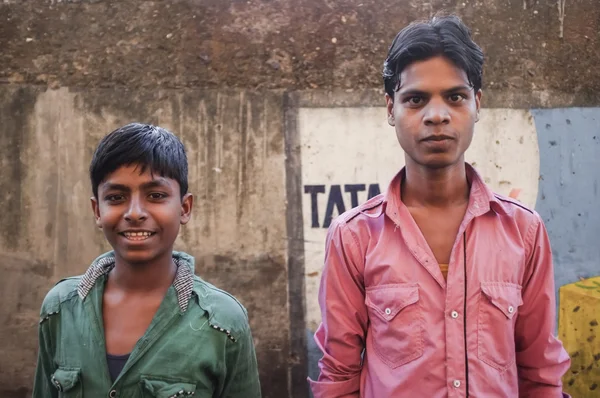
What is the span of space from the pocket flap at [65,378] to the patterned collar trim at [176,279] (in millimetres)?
235

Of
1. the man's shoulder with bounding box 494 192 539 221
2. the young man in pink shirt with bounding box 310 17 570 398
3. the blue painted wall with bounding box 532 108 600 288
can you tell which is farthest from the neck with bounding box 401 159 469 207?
the blue painted wall with bounding box 532 108 600 288

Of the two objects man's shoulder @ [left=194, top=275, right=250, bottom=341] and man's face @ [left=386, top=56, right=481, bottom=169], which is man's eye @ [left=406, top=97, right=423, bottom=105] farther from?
man's shoulder @ [left=194, top=275, right=250, bottom=341]

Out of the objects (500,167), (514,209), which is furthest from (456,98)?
(500,167)

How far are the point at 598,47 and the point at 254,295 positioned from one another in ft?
9.66

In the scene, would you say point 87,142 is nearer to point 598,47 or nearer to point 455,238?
point 455,238

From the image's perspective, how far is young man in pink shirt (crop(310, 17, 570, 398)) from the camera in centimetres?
156

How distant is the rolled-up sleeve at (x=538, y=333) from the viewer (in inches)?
64.3

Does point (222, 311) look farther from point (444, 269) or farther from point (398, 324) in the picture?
point (444, 269)

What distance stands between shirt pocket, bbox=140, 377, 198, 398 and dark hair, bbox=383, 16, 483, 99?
118 centimetres

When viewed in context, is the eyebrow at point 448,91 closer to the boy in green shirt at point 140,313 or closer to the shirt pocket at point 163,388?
the boy in green shirt at point 140,313

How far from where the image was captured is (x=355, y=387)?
1690mm

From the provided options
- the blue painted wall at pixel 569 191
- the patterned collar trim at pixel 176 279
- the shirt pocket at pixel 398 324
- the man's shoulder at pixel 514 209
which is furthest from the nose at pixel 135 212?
the blue painted wall at pixel 569 191

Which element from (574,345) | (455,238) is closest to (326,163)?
(455,238)

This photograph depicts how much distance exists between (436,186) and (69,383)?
1317 mm
